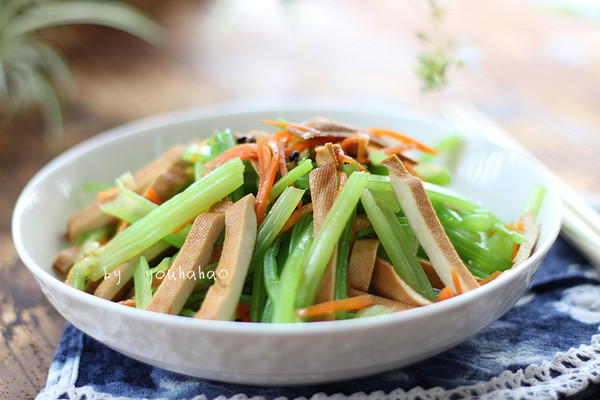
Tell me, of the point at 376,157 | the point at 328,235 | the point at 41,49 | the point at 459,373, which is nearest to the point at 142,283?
the point at 328,235

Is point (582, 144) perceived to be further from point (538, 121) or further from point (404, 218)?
point (404, 218)

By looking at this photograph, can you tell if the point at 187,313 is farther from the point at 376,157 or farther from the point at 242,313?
the point at 376,157

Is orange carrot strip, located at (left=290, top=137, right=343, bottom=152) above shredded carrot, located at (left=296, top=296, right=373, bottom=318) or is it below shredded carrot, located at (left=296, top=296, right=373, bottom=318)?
above

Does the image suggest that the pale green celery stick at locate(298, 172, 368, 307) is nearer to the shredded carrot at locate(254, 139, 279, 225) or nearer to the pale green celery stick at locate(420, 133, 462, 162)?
the shredded carrot at locate(254, 139, 279, 225)

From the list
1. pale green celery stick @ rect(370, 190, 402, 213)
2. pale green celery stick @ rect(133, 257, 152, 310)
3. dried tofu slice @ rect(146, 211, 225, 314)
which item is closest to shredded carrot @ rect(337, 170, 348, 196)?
pale green celery stick @ rect(370, 190, 402, 213)

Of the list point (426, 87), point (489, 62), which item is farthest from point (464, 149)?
point (489, 62)

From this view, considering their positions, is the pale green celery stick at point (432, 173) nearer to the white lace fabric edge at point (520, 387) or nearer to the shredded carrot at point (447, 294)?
the shredded carrot at point (447, 294)
